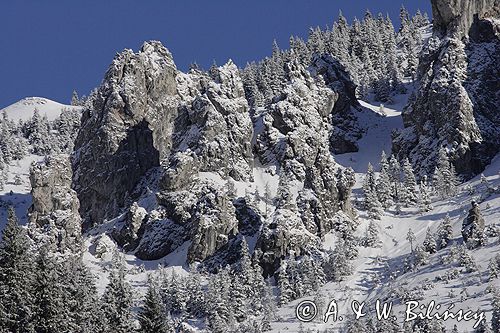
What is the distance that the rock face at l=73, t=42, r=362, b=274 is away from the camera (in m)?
137

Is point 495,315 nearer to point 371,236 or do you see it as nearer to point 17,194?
point 371,236

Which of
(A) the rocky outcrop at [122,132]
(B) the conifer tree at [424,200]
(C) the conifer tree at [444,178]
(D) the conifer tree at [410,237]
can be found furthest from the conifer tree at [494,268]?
(A) the rocky outcrop at [122,132]

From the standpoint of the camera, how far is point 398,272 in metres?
124

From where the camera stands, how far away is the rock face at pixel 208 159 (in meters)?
137

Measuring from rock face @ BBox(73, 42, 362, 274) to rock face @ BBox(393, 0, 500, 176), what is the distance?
53.1 ft

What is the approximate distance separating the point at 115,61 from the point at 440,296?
8105 cm

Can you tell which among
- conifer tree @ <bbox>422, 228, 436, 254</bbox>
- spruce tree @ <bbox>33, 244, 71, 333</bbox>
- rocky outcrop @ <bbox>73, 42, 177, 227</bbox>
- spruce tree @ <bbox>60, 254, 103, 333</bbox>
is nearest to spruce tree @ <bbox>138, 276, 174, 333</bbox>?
Result: spruce tree @ <bbox>33, 244, 71, 333</bbox>

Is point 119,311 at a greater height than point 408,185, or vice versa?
point 408,185

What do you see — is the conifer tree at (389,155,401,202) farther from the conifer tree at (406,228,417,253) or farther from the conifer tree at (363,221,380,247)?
the conifer tree at (406,228,417,253)

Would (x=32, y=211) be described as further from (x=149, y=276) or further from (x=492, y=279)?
(x=492, y=279)

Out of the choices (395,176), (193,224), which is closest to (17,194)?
A: (193,224)

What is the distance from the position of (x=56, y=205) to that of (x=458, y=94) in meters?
71.6

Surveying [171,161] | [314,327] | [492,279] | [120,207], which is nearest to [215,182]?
[171,161]

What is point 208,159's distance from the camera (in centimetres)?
15150
